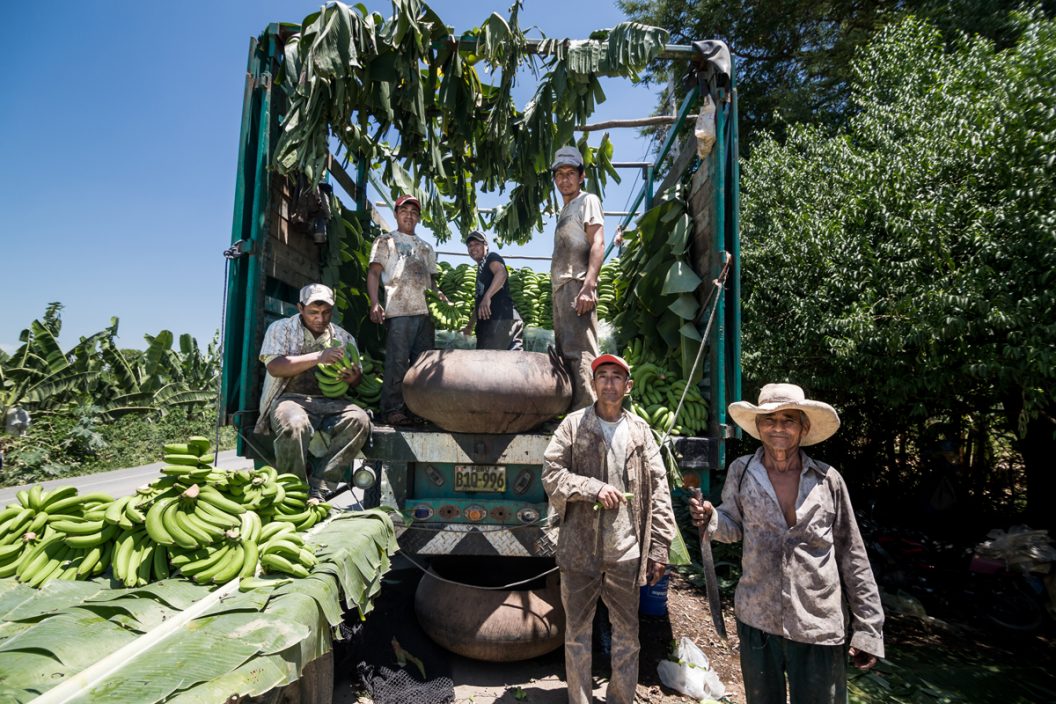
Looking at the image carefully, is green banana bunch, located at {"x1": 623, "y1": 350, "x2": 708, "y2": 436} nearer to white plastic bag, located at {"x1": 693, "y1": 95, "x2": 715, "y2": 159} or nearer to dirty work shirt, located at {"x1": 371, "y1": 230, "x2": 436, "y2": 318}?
white plastic bag, located at {"x1": 693, "y1": 95, "x2": 715, "y2": 159}

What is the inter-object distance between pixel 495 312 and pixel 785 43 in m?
11.8

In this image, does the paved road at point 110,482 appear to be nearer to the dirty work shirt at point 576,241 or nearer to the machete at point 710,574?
the dirty work shirt at point 576,241

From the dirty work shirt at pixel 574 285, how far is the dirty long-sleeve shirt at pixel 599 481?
1.79 ft

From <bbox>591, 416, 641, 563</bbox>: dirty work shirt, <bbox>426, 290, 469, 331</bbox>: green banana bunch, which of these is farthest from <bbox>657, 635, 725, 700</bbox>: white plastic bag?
<bbox>426, 290, 469, 331</bbox>: green banana bunch

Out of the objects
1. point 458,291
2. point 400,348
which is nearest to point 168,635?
point 400,348

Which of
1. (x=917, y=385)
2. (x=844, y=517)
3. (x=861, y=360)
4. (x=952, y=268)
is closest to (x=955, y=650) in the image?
(x=917, y=385)

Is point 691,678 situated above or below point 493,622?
below

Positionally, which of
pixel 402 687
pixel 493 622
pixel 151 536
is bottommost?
pixel 402 687

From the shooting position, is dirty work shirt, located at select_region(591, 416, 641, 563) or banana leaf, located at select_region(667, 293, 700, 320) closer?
dirty work shirt, located at select_region(591, 416, 641, 563)

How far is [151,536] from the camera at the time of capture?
217 centimetres

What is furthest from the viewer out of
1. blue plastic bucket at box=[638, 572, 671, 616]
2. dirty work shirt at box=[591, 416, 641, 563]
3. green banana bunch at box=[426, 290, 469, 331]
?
green banana bunch at box=[426, 290, 469, 331]

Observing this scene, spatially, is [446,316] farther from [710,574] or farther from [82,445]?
[82,445]

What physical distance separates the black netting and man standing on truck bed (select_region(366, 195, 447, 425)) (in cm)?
153

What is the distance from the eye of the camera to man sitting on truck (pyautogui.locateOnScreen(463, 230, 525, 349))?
4.23 m
